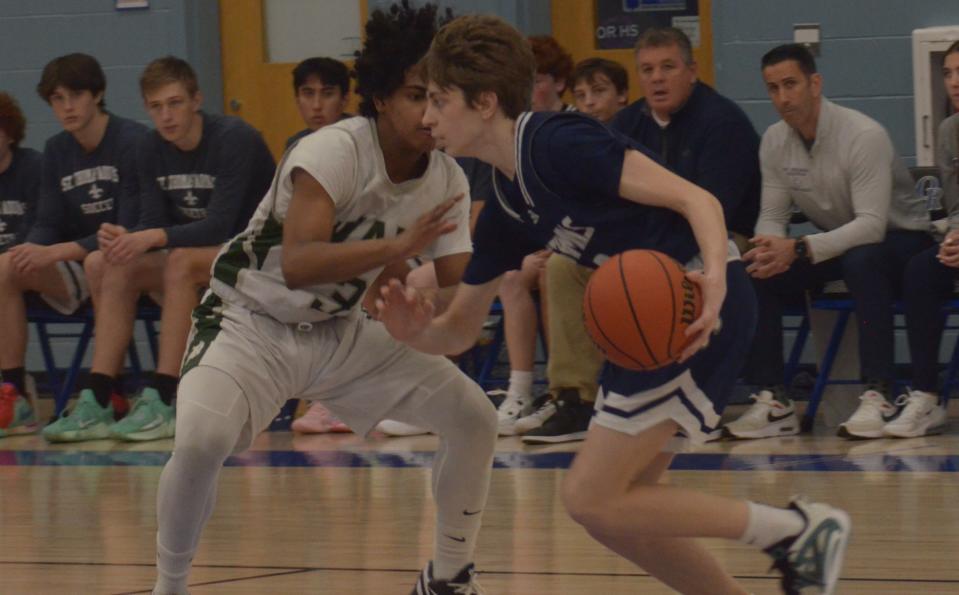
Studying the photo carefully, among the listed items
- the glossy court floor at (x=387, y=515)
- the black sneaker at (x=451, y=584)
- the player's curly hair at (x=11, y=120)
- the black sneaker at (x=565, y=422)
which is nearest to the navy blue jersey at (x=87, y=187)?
the player's curly hair at (x=11, y=120)

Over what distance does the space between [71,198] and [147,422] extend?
3.92 feet

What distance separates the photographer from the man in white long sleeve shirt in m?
5.58

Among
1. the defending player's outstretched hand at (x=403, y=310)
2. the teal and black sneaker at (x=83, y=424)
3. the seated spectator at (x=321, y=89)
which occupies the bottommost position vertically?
the teal and black sneaker at (x=83, y=424)

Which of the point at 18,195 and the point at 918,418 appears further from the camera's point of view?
the point at 18,195

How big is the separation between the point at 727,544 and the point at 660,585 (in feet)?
1.55

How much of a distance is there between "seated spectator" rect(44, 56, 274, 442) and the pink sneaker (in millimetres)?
524

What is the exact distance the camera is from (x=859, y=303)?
5.59 meters

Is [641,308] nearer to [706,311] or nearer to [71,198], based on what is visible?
[706,311]

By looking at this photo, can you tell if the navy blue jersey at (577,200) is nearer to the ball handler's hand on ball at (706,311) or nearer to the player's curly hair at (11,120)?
the ball handler's hand on ball at (706,311)

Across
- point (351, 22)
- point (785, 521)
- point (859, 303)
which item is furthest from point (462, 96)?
point (351, 22)

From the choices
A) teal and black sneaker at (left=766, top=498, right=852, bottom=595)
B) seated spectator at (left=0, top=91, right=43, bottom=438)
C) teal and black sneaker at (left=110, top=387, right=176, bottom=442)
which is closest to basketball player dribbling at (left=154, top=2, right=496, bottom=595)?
teal and black sneaker at (left=766, top=498, right=852, bottom=595)

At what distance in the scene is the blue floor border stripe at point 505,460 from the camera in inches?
195

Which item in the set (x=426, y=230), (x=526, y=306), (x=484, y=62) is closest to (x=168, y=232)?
(x=526, y=306)

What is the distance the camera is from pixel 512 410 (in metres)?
5.98
